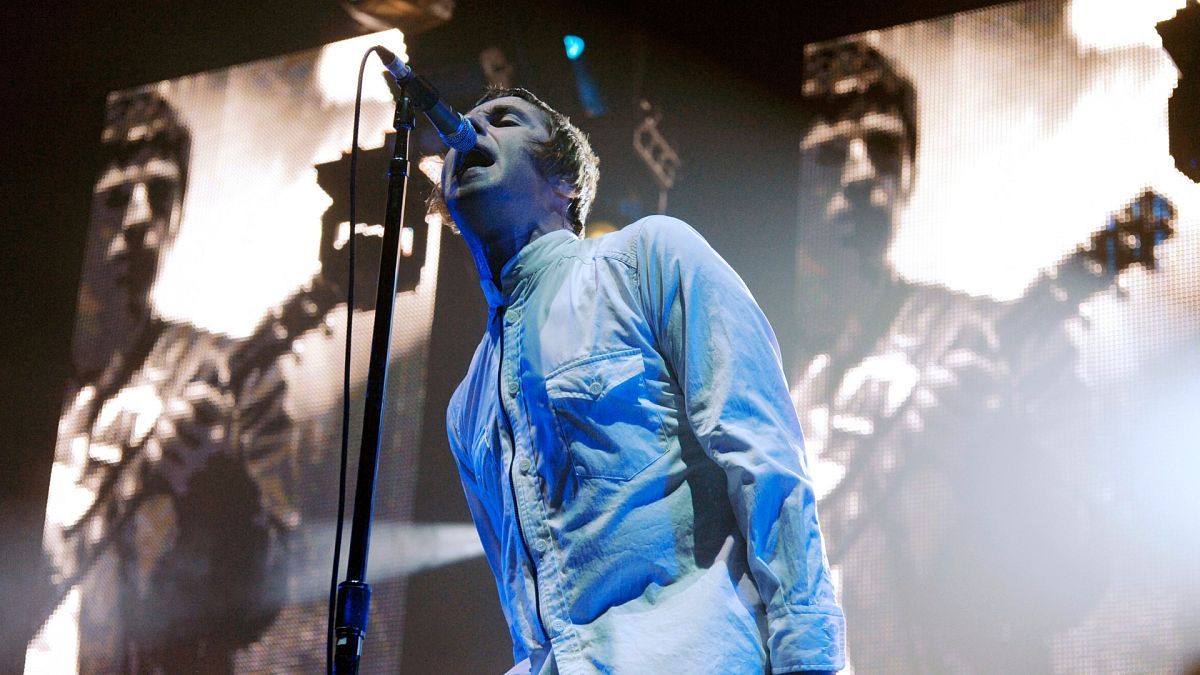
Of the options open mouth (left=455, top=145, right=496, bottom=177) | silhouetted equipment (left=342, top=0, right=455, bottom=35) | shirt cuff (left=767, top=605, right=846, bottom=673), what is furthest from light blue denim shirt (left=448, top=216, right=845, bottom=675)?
silhouetted equipment (left=342, top=0, right=455, bottom=35)

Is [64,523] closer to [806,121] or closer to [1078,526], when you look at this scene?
[806,121]

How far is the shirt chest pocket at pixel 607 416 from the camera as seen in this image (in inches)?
54.6

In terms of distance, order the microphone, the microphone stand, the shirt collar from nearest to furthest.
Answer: the microphone stand < the microphone < the shirt collar

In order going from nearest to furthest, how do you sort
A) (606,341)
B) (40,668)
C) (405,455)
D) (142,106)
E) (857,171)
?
1. (606,341)
2. (857,171)
3. (405,455)
4. (40,668)
5. (142,106)

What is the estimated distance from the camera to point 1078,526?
222cm

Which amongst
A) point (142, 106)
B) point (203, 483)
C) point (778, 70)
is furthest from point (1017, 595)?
point (142, 106)

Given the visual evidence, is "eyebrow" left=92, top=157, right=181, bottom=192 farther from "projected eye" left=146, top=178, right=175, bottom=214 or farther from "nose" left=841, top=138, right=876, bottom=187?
"nose" left=841, top=138, right=876, bottom=187

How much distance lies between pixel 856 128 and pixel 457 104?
1.09 meters

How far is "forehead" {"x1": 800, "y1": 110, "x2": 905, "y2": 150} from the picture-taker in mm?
2705

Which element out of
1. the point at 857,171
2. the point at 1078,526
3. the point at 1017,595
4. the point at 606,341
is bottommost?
the point at 1017,595

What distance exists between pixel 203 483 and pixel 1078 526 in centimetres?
215

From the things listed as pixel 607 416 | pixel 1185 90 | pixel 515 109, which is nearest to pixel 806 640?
pixel 607 416

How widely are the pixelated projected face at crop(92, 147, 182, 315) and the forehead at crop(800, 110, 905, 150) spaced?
1873 millimetres

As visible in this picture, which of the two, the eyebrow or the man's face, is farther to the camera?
the eyebrow
